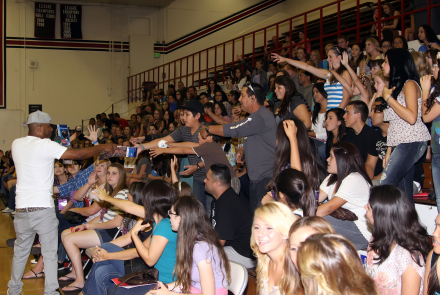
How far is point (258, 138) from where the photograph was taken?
406 cm

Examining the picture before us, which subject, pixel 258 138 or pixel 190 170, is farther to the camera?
pixel 190 170

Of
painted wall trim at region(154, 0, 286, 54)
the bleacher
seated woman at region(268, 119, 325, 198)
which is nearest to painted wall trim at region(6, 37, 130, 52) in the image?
painted wall trim at region(154, 0, 286, 54)

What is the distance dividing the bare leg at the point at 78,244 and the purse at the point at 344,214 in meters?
2.68

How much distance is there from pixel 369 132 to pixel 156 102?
10915mm

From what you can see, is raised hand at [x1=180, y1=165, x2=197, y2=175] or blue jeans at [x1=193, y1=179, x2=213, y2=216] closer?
raised hand at [x1=180, y1=165, x2=197, y2=175]

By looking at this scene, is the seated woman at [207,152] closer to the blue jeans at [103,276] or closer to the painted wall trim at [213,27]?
the blue jeans at [103,276]

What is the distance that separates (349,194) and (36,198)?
2921 millimetres

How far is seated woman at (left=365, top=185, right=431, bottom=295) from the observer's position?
7.95 feet

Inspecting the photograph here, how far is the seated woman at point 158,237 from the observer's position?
319cm

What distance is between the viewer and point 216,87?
36.2ft

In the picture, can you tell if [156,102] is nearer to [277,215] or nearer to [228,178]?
[228,178]

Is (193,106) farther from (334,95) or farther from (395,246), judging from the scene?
(395,246)

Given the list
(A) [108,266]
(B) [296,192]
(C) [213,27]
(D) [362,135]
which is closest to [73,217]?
(A) [108,266]

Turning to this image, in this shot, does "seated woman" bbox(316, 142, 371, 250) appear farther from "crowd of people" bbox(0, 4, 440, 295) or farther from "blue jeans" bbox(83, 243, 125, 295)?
"blue jeans" bbox(83, 243, 125, 295)
